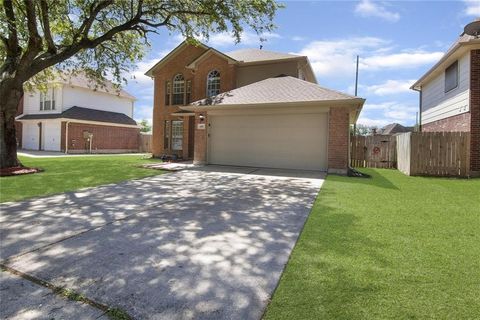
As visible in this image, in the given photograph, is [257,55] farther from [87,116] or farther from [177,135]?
[87,116]

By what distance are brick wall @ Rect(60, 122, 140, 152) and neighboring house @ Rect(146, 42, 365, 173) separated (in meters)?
12.2

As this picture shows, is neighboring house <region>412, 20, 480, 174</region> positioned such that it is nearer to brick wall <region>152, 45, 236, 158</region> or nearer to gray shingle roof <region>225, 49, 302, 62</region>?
gray shingle roof <region>225, 49, 302, 62</region>

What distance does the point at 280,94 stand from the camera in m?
13.5

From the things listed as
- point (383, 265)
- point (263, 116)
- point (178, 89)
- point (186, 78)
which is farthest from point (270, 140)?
point (383, 265)

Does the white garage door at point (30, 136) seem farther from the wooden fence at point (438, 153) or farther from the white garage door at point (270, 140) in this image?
the wooden fence at point (438, 153)

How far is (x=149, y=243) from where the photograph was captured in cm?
416

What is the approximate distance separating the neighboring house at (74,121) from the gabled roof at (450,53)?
2156 cm

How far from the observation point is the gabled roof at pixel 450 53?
1156cm

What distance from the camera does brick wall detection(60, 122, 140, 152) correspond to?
86.8ft

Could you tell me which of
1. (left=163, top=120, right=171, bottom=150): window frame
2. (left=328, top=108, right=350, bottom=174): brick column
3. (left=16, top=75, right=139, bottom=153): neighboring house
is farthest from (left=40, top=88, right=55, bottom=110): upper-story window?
(left=328, top=108, right=350, bottom=174): brick column

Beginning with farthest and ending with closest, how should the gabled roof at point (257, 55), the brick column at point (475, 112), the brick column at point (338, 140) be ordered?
the gabled roof at point (257, 55) < the brick column at point (338, 140) < the brick column at point (475, 112)

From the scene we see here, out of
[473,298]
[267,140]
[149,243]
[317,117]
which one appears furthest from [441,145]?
[149,243]

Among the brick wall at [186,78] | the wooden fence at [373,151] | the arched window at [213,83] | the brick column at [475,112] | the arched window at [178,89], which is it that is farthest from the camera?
the arched window at [178,89]

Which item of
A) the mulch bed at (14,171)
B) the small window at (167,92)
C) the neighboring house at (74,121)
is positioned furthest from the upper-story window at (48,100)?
the mulch bed at (14,171)
